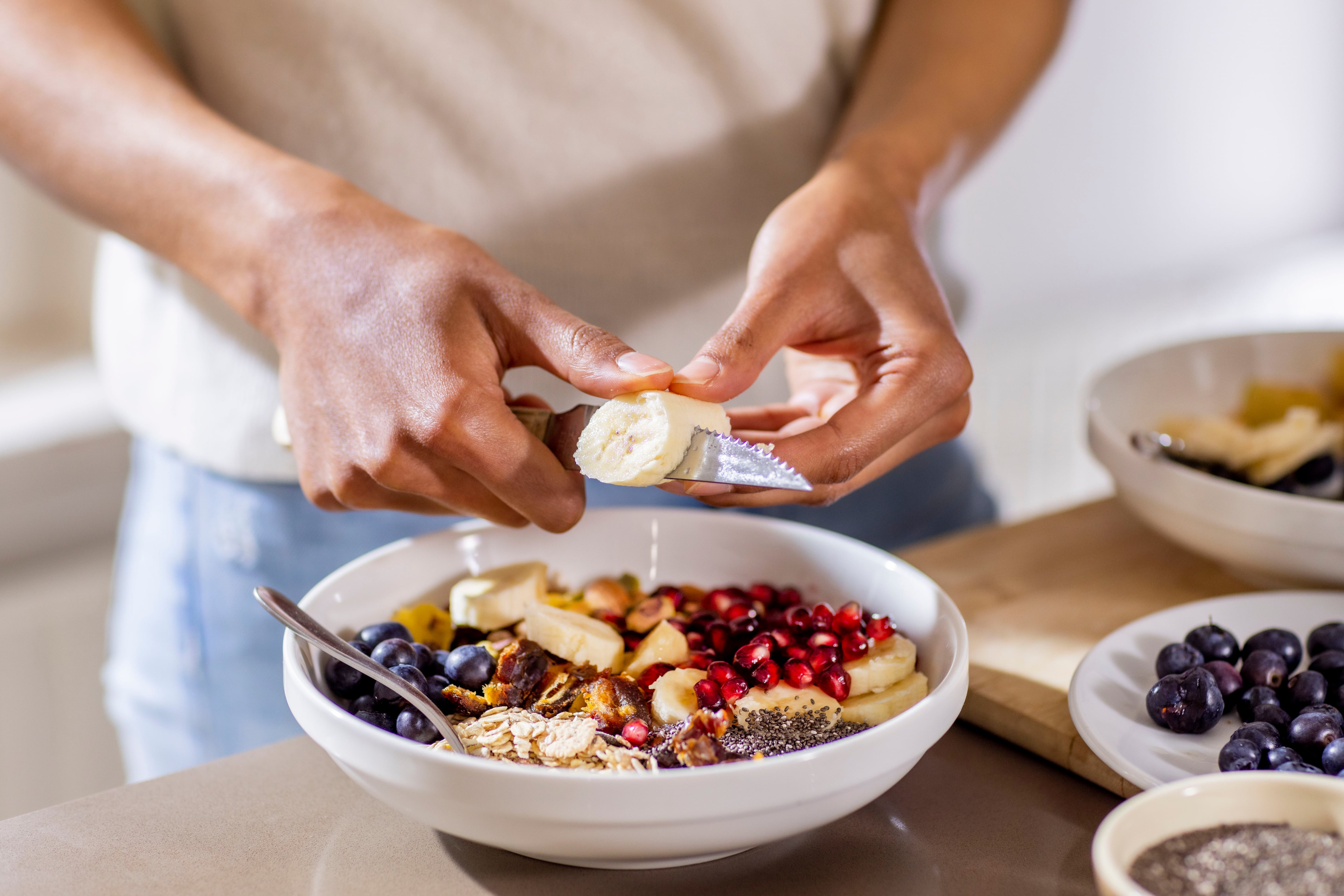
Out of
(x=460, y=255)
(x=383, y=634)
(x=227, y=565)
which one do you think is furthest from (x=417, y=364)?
(x=227, y=565)

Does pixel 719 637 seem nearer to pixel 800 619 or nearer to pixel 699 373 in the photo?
pixel 800 619

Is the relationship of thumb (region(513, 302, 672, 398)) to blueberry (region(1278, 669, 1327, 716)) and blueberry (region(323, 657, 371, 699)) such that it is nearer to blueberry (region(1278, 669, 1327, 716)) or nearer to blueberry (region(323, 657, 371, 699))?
blueberry (region(323, 657, 371, 699))

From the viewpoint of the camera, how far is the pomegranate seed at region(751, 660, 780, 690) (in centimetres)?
77

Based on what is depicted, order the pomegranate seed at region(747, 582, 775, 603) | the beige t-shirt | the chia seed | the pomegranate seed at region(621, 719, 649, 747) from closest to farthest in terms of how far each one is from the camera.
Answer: the chia seed
the pomegranate seed at region(621, 719, 649, 747)
the pomegranate seed at region(747, 582, 775, 603)
the beige t-shirt

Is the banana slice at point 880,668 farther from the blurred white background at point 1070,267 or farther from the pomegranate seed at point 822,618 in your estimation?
the blurred white background at point 1070,267

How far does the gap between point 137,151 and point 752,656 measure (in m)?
0.70

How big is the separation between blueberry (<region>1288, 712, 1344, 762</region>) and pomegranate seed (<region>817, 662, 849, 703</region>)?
298mm

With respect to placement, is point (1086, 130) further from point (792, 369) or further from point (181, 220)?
point (181, 220)

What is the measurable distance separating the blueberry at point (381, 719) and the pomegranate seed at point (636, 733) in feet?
0.51

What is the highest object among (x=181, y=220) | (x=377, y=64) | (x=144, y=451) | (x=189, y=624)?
(x=377, y=64)

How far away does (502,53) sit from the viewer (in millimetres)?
1204

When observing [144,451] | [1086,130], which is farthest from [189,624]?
[1086,130]

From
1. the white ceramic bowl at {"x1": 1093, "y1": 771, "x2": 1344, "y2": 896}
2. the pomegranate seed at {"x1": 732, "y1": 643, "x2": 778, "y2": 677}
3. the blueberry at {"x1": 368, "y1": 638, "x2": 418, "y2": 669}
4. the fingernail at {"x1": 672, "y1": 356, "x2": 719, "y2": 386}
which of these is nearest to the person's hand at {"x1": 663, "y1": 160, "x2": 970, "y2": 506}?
the fingernail at {"x1": 672, "y1": 356, "x2": 719, "y2": 386}

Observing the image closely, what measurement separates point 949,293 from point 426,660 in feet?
2.89
